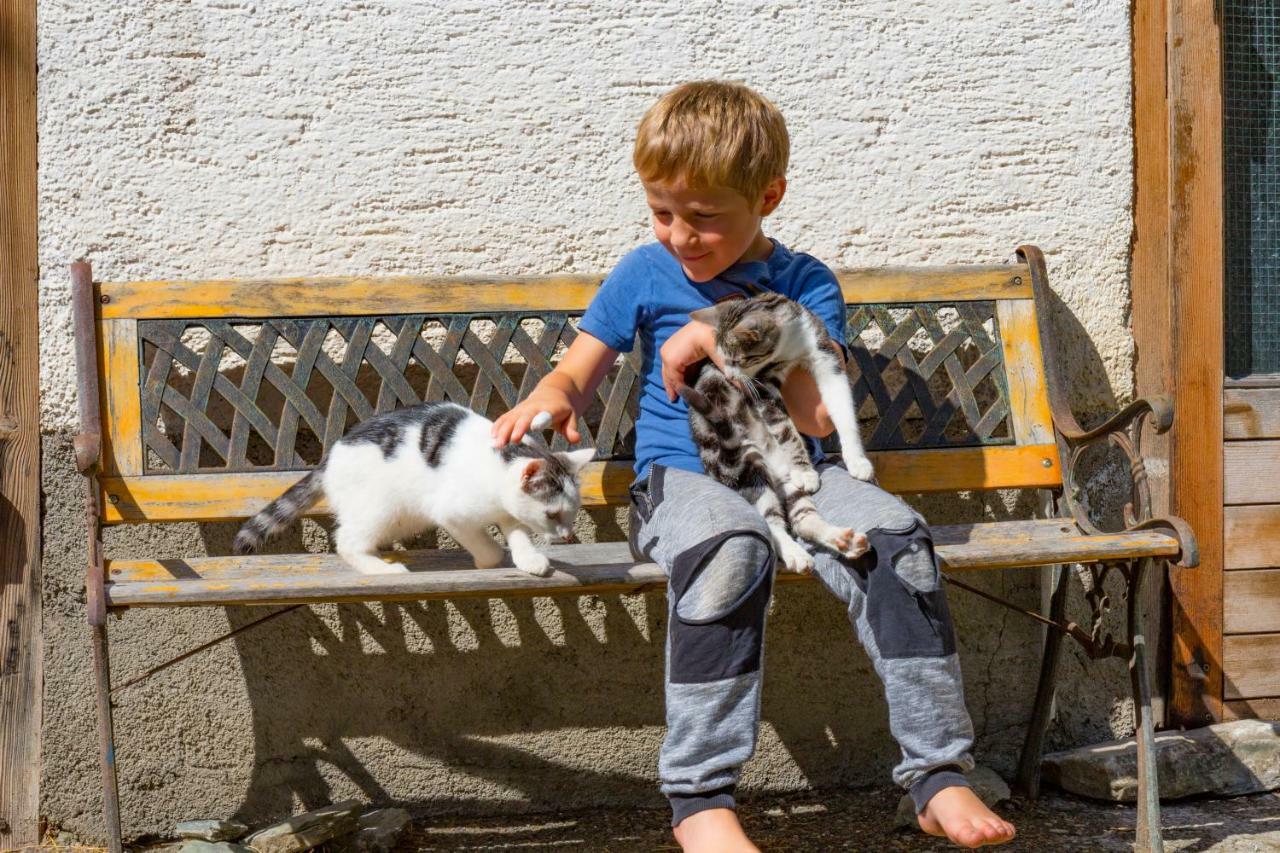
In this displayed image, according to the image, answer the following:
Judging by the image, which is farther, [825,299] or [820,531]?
[825,299]

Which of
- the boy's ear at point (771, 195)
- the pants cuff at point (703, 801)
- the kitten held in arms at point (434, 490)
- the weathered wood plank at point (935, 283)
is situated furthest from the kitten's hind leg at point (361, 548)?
the weathered wood plank at point (935, 283)

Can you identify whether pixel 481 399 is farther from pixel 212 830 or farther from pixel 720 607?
pixel 212 830

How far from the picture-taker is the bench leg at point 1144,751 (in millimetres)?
2676

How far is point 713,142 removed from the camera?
241 cm

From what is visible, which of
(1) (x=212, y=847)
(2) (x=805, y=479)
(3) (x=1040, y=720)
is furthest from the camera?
(3) (x=1040, y=720)

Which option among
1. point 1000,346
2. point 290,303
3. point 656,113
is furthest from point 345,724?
point 1000,346

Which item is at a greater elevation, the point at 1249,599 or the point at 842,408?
the point at 842,408

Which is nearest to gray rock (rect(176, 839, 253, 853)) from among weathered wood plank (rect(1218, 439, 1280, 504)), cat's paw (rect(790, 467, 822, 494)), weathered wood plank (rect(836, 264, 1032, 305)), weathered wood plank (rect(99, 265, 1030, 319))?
weathered wood plank (rect(99, 265, 1030, 319))

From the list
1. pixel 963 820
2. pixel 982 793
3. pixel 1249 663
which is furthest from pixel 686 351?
pixel 1249 663

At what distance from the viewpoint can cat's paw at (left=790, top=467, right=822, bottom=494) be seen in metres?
2.52

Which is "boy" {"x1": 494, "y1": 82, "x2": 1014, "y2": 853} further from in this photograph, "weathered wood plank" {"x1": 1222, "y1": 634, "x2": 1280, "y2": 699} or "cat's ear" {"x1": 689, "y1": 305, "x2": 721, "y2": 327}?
"weathered wood plank" {"x1": 1222, "y1": 634, "x2": 1280, "y2": 699}

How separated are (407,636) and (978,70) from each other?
218 centimetres

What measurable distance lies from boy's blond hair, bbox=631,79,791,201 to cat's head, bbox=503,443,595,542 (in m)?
0.62

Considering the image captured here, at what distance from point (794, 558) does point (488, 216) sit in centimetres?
137
